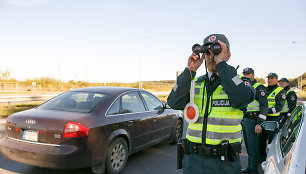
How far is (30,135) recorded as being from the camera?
3.57 meters

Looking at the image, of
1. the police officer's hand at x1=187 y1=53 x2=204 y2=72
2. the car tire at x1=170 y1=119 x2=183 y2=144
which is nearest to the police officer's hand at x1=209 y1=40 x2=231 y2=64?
the police officer's hand at x1=187 y1=53 x2=204 y2=72

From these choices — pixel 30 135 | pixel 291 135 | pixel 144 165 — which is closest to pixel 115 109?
pixel 144 165

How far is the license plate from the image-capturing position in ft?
11.6

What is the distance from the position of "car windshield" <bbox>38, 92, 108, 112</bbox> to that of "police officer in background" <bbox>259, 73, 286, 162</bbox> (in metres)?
3.23

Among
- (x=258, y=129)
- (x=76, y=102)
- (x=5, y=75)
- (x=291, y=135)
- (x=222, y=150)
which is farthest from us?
(x=5, y=75)

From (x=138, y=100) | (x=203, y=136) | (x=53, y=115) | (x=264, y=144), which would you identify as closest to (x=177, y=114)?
(x=138, y=100)

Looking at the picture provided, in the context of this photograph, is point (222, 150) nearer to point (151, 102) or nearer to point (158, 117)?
point (158, 117)

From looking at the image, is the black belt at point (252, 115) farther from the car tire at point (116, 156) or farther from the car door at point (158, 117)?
the car tire at point (116, 156)

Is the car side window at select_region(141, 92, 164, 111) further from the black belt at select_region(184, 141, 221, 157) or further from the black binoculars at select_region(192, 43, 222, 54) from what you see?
the black binoculars at select_region(192, 43, 222, 54)

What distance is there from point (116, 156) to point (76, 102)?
3.86ft

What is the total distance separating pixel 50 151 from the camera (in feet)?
11.1

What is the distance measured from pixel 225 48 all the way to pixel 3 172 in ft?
13.4

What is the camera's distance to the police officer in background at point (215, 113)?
1.90m

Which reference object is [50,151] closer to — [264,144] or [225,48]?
[225,48]
